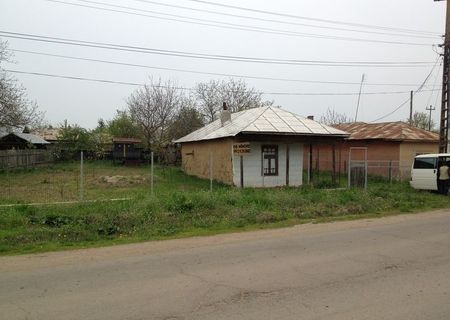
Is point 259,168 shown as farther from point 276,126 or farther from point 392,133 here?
point 392,133

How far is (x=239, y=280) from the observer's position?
6.19m

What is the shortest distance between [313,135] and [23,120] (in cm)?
2119

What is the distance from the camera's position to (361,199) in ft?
51.6

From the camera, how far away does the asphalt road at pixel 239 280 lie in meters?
4.93

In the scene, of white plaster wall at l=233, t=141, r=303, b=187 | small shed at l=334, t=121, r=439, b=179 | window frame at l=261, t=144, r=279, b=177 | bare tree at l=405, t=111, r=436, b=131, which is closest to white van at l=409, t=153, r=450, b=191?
small shed at l=334, t=121, r=439, b=179

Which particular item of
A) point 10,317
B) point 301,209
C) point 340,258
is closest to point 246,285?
point 340,258

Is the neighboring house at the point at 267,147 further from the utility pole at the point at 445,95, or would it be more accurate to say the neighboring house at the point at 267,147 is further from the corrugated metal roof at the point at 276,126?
the utility pole at the point at 445,95

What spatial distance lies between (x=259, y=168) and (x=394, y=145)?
10.6m

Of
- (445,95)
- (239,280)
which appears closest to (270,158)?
(445,95)

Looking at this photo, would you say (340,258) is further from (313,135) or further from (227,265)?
(313,135)

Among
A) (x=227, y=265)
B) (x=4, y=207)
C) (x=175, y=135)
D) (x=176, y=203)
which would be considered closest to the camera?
(x=227, y=265)

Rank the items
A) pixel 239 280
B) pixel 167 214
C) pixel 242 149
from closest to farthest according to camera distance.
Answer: pixel 239 280, pixel 167 214, pixel 242 149

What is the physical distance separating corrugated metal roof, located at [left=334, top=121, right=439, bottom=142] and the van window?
6976 mm

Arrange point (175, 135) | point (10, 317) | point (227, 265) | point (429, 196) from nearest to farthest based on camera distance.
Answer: point (10, 317)
point (227, 265)
point (429, 196)
point (175, 135)
